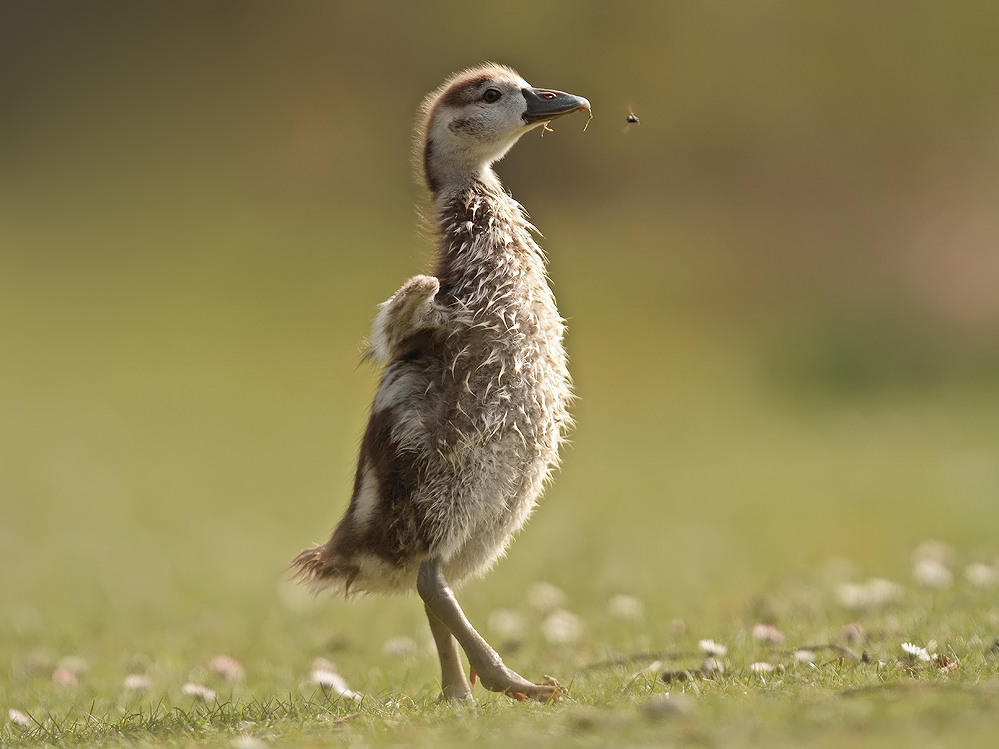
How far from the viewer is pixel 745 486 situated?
1256 cm

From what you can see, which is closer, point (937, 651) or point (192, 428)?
point (937, 651)

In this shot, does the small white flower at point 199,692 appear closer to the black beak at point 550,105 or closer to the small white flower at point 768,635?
the small white flower at point 768,635

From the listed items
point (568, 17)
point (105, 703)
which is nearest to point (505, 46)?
point (568, 17)

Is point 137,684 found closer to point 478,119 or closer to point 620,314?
point 478,119

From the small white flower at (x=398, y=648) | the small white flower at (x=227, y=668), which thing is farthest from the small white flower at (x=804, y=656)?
the small white flower at (x=227, y=668)

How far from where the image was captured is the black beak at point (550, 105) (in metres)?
5.85

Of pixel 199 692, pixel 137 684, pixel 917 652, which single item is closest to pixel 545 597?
pixel 137 684

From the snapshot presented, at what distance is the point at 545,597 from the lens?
828cm

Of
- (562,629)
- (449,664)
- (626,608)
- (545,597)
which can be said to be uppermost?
(545,597)

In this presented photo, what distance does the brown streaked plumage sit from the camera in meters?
5.15

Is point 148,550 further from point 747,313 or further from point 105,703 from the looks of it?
point 747,313

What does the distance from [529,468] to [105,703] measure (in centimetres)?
227

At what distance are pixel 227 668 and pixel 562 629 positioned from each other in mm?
1762

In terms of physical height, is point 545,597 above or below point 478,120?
below
